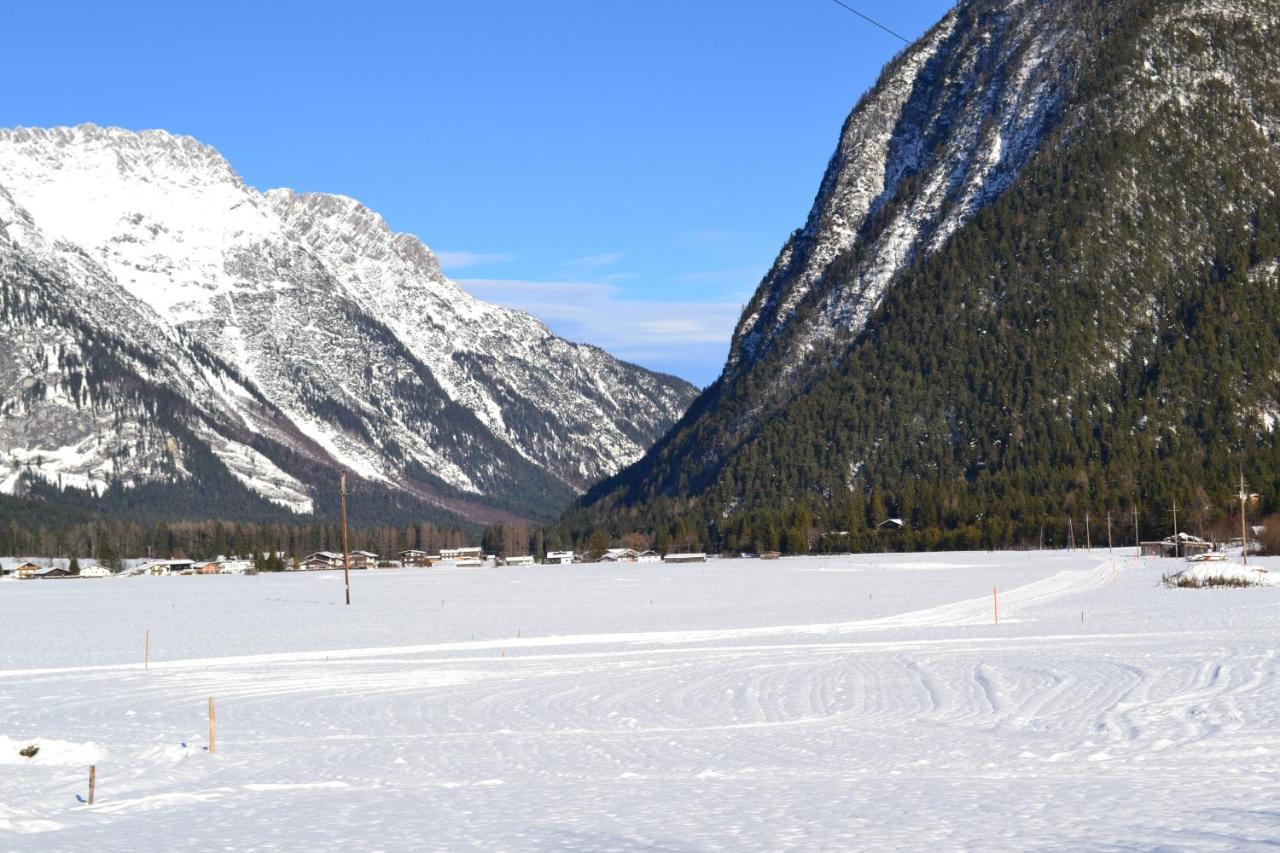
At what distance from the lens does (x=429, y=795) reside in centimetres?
2519

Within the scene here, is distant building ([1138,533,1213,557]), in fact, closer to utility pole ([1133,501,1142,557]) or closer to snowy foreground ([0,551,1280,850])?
utility pole ([1133,501,1142,557])

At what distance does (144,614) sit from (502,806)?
76455 mm

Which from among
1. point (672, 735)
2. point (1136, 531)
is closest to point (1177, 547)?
point (1136, 531)

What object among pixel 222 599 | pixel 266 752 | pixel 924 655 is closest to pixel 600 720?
pixel 266 752

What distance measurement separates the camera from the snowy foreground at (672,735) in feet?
69.7

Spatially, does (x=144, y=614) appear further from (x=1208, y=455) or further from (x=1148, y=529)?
(x=1208, y=455)

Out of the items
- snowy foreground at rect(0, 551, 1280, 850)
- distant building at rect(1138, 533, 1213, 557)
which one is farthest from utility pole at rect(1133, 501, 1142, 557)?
snowy foreground at rect(0, 551, 1280, 850)

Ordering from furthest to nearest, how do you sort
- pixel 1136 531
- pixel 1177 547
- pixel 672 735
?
pixel 1136 531
pixel 1177 547
pixel 672 735

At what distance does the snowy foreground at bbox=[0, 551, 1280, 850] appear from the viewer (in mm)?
21234

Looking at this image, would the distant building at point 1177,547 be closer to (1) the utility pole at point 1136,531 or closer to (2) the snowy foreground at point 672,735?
(1) the utility pole at point 1136,531

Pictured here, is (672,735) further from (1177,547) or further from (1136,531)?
(1136,531)

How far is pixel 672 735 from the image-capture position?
3170 centimetres

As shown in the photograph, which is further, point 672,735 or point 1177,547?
point 1177,547

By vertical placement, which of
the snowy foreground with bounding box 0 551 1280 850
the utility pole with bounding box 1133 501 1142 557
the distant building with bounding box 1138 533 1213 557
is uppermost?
the utility pole with bounding box 1133 501 1142 557
